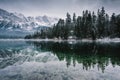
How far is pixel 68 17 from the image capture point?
153750mm

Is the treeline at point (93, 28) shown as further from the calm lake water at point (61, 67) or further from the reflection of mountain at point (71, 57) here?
the calm lake water at point (61, 67)

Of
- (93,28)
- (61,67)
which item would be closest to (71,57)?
(61,67)

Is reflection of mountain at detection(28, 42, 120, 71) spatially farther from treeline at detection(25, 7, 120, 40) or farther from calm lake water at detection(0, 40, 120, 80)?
treeline at detection(25, 7, 120, 40)

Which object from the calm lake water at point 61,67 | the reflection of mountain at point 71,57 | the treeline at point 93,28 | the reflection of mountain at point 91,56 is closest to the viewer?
the calm lake water at point 61,67

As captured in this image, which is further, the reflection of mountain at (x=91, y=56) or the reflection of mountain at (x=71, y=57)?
the reflection of mountain at (x=71, y=57)

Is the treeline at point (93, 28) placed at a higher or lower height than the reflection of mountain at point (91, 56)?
higher

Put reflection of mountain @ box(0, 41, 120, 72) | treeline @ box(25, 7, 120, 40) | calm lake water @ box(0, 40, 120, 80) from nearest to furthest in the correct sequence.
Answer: calm lake water @ box(0, 40, 120, 80) → reflection of mountain @ box(0, 41, 120, 72) → treeline @ box(25, 7, 120, 40)

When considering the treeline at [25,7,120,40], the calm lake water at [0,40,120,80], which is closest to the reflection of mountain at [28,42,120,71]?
the calm lake water at [0,40,120,80]

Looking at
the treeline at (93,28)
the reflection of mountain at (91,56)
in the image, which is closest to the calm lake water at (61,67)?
the reflection of mountain at (91,56)

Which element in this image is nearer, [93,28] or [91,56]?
[91,56]

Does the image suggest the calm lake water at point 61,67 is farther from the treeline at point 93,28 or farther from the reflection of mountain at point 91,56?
the treeline at point 93,28

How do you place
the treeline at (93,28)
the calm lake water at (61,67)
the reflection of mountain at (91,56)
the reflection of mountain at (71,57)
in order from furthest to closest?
the treeline at (93,28)
the reflection of mountain at (71,57)
the reflection of mountain at (91,56)
the calm lake water at (61,67)

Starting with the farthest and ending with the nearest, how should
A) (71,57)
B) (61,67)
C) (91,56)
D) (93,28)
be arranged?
(93,28), (91,56), (71,57), (61,67)

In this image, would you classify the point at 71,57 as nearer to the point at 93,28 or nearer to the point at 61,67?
the point at 61,67
